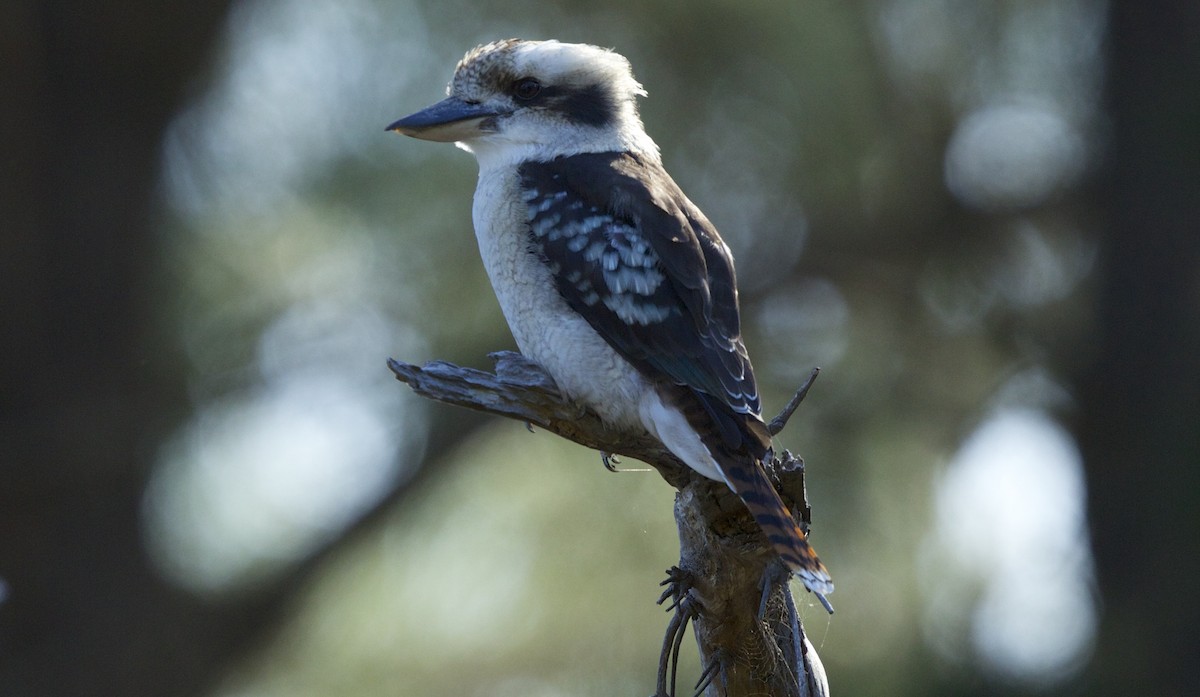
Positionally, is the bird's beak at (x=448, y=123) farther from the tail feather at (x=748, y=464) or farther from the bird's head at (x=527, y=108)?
the tail feather at (x=748, y=464)

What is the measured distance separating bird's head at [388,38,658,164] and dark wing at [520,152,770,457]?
0.71 ft

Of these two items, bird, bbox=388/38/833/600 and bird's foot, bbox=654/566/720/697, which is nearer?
bird's foot, bbox=654/566/720/697

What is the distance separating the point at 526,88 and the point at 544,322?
2.46 feet

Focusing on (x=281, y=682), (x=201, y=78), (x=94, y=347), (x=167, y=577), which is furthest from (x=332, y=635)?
(x=201, y=78)

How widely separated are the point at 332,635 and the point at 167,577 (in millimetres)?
824

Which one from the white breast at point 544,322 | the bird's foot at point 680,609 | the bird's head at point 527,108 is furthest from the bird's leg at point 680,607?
the bird's head at point 527,108

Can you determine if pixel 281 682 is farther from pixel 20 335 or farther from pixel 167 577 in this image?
pixel 20 335

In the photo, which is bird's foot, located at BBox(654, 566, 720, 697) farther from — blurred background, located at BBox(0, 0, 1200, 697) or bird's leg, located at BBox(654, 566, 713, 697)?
blurred background, located at BBox(0, 0, 1200, 697)

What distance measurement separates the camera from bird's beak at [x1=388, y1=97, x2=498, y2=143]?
316 centimetres

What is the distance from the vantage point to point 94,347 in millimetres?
6285

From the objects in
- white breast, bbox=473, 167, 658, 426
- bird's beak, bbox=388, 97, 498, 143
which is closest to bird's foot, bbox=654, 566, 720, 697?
white breast, bbox=473, 167, 658, 426

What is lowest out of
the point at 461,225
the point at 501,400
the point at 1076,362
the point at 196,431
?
the point at 501,400

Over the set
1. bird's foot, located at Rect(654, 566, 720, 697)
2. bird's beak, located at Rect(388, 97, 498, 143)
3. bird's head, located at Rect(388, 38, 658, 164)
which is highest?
bird's head, located at Rect(388, 38, 658, 164)

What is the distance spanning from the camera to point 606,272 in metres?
2.72
